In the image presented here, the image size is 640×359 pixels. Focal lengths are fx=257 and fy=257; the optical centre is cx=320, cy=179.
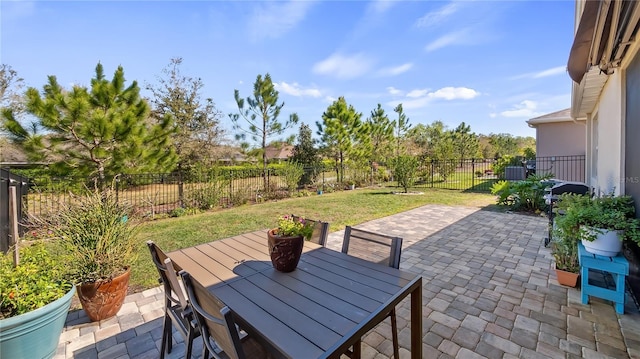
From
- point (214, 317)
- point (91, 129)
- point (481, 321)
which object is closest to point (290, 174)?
point (91, 129)

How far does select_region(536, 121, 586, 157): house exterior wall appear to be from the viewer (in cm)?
995

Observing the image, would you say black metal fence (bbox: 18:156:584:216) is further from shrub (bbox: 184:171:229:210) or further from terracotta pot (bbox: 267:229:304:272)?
terracotta pot (bbox: 267:229:304:272)

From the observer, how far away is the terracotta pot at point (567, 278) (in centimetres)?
268

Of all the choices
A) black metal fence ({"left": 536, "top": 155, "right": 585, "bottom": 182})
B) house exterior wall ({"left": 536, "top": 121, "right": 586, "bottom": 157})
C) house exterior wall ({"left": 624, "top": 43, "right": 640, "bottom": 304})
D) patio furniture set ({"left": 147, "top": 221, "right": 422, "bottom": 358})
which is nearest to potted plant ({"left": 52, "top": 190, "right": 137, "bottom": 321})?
patio furniture set ({"left": 147, "top": 221, "right": 422, "bottom": 358})

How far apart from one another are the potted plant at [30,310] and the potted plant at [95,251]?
0.41 m

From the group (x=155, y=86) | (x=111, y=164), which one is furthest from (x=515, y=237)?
(x=155, y=86)

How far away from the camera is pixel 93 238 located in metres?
2.14

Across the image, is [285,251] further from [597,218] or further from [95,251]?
[597,218]

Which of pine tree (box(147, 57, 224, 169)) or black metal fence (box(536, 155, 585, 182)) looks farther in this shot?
pine tree (box(147, 57, 224, 169))

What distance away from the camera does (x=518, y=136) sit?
38719 millimetres

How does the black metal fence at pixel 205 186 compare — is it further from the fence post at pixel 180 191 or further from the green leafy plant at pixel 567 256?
the green leafy plant at pixel 567 256

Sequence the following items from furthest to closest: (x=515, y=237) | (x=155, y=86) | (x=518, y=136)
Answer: (x=518, y=136), (x=155, y=86), (x=515, y=237)

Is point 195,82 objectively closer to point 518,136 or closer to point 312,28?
point 312,28

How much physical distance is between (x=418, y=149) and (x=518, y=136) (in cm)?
2761
